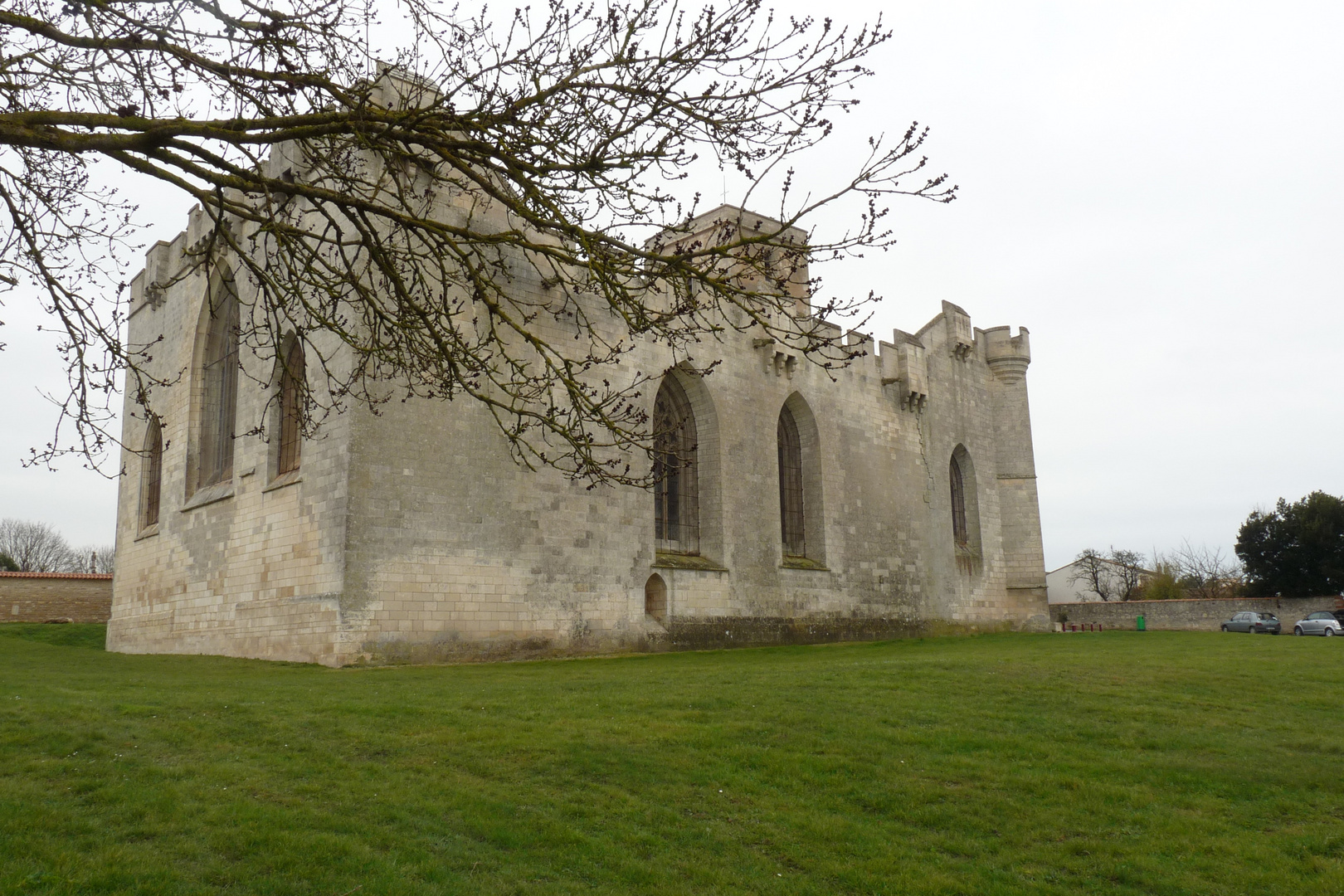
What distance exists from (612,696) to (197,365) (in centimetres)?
1456

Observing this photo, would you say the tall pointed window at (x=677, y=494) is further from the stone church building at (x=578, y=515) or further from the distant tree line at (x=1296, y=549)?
the distant tree line at (x=1296, y=549)

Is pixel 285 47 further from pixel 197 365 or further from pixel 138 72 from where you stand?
pixel 197 365

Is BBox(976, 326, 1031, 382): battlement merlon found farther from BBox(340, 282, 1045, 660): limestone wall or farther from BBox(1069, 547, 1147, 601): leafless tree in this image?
BBox(1069, 547, 1147, 601): leafless tree

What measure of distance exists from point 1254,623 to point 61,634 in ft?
115

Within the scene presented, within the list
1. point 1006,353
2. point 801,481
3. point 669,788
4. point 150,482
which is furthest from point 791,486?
point 669,788

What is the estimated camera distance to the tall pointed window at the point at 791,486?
79.2 feet

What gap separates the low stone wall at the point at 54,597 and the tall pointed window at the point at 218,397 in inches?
394

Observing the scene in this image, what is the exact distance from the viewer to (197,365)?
21141 mm

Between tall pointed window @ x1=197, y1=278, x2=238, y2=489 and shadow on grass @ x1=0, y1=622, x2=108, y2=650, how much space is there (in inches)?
234

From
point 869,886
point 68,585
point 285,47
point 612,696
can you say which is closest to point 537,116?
point 285,47

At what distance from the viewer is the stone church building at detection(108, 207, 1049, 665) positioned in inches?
632

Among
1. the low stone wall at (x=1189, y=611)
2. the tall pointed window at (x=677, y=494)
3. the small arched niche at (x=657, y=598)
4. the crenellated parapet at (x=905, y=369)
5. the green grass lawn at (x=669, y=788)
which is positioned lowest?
the green grass lawn at (x=669, y=788)

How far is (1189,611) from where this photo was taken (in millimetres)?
35438

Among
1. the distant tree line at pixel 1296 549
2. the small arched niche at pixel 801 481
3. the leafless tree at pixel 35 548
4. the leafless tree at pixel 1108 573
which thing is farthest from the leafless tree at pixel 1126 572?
the leafless tree at pixel 35 548
